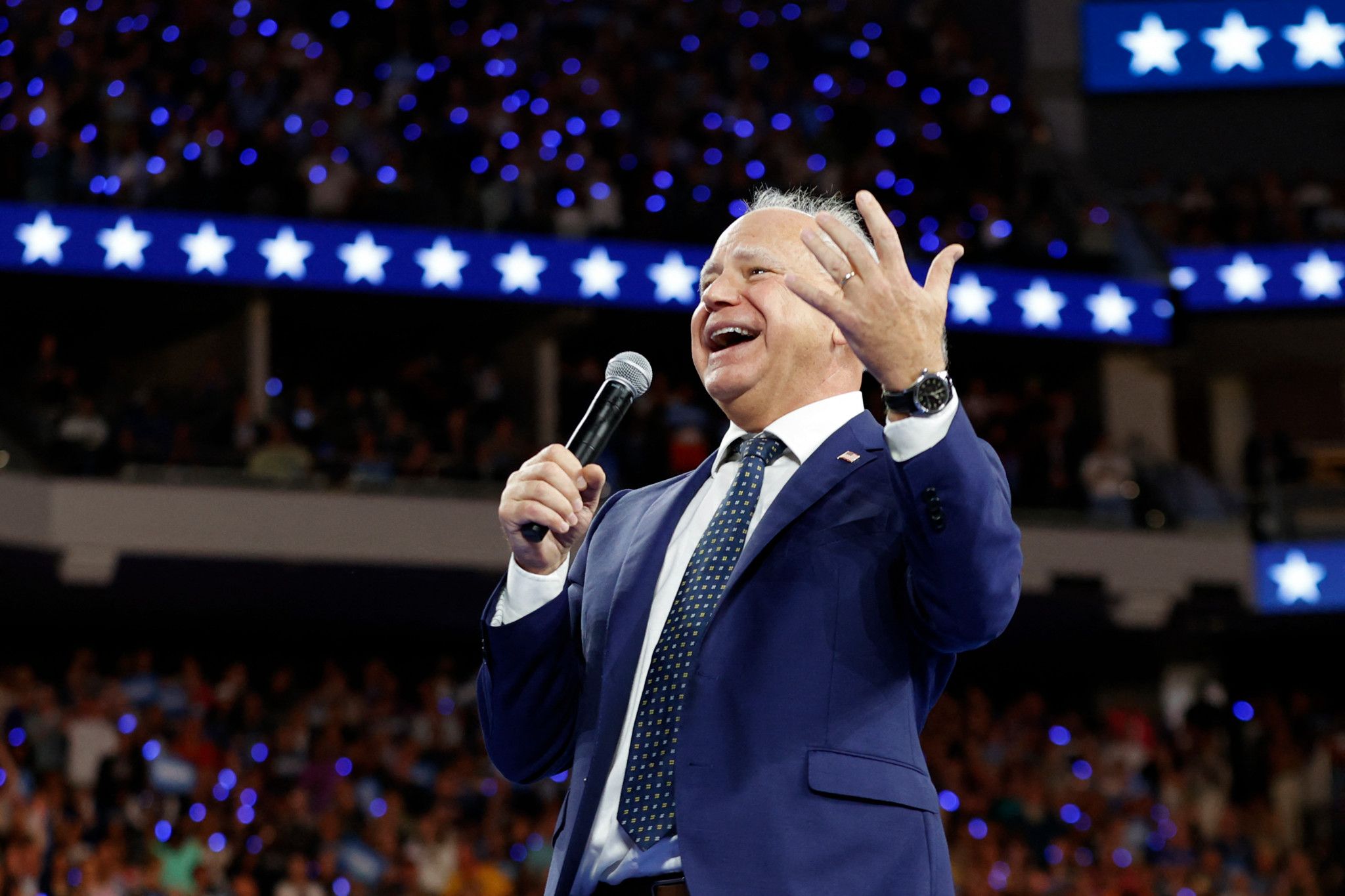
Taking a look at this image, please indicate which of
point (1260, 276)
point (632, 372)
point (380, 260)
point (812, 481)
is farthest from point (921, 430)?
point (1260, 276)

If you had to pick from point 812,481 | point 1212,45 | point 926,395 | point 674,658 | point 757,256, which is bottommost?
point 674,658

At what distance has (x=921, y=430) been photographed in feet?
6.12

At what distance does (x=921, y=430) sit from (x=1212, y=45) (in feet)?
50.6

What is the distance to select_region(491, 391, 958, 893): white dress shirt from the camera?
1.88m

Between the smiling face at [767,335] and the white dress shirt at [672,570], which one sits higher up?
the smiling face at [767,335]

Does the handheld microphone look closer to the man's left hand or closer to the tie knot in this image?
the tie knot

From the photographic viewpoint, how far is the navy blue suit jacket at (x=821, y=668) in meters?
1.86

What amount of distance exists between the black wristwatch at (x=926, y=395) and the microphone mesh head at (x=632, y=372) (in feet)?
1.60

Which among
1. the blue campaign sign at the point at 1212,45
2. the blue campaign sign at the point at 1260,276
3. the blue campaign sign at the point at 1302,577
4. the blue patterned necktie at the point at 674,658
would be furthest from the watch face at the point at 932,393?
the blue campaign sign at the point at 1212,45

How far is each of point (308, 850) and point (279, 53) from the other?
6239 mm

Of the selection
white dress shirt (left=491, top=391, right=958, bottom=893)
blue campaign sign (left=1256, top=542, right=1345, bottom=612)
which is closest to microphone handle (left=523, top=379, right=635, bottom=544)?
white dress shirt (left=491, top=391, right=958, bottom=893)

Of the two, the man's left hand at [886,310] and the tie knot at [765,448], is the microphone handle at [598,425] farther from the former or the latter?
the man's left hand at [886,310]

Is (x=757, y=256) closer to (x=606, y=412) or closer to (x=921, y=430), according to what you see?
(x=606, y=412)

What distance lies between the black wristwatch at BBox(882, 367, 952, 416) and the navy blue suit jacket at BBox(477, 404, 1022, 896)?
1.3 inches
